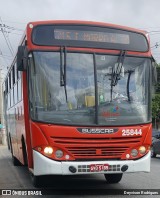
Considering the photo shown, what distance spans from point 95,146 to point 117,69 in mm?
1649

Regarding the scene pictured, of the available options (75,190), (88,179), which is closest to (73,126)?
(75,190)

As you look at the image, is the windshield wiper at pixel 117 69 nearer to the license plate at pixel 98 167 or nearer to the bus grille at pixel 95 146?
the bus grille at pixel 95 146

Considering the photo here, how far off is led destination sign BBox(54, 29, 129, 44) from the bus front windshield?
1.35ft

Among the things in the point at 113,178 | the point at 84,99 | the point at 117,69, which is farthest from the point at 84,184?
the point at 117,69

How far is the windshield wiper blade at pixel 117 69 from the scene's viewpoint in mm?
7906

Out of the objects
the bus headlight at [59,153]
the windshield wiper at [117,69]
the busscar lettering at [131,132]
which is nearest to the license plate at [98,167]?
the bus headlight at [59,153]

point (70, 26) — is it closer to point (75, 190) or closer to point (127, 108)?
point (127, 108)

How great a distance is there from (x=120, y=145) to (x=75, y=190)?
6.18 ft

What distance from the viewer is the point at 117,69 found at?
314 inches

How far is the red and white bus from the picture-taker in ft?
24.3

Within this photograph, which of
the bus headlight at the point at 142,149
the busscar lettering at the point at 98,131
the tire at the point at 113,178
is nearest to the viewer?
the busscar lettering at the point at 98,131

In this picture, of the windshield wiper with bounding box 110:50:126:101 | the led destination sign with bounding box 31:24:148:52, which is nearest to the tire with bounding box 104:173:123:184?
the windshield wiper with bounding box 110:50:126:101

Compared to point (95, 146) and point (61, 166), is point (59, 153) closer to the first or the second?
point (61, 166)

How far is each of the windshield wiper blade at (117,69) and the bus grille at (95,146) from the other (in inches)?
46.0
